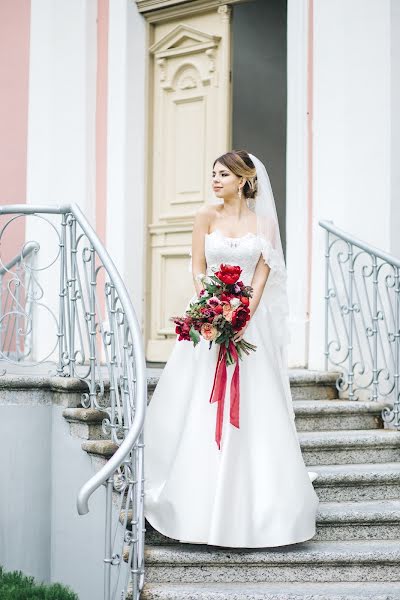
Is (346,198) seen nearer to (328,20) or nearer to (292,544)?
(328,20)

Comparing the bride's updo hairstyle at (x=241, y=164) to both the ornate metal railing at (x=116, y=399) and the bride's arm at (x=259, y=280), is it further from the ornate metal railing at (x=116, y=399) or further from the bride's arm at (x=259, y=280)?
the ornate metal railing at (x=116, y=399)

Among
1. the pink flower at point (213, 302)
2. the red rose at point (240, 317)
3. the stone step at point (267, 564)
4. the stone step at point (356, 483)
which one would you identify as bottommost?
the stone step at point (267, 564)

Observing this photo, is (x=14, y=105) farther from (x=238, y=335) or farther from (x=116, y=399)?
(x=238, y=335)

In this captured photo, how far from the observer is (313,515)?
4.48m

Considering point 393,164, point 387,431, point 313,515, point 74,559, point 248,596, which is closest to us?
point 248,596

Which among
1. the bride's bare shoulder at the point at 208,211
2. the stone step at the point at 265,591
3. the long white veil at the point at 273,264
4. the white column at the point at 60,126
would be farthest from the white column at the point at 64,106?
the stone step at the point at 265,591

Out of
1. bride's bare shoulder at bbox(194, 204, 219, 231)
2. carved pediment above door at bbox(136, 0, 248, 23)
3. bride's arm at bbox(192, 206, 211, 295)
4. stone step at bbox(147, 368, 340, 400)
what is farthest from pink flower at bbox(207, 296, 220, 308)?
carved pediment above door at bbox(136, 0, 248, 23)

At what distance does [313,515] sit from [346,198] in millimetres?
2396

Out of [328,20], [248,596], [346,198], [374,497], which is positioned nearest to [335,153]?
[346,198]

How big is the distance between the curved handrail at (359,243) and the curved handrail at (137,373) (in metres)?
1.80

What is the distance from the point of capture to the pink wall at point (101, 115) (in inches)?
290

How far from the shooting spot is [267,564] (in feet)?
14.2

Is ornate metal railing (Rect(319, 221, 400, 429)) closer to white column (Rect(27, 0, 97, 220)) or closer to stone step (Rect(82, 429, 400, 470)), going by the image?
stone step (Rect(82, 429, 400, 470))

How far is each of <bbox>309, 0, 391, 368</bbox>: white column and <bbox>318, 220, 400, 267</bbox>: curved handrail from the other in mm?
123
